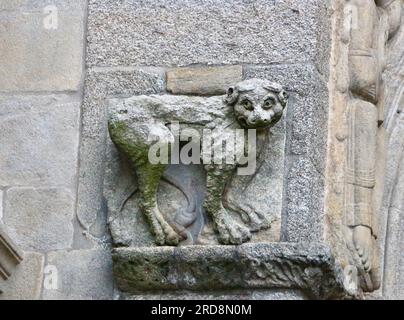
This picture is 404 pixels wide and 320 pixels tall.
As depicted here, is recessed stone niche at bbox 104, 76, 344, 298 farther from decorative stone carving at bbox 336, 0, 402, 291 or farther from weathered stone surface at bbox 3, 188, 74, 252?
decorative stone carving at bbox 336, 0, 402, 291

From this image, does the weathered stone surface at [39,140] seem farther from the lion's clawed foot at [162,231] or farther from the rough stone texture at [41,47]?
the lion's clawed foot at [162,231]

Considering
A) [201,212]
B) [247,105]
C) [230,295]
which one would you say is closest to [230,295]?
[230,295]

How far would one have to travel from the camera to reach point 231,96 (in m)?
6.56

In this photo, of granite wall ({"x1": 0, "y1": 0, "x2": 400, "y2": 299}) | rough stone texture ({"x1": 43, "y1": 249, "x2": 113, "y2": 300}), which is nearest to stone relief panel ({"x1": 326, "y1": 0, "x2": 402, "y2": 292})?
granite wall ({"x1": 0, "y1": 0, "x2": 400, "y2": 299})

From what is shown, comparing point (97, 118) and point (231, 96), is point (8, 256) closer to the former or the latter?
point (97, 118)

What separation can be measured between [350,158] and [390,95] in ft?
2.20

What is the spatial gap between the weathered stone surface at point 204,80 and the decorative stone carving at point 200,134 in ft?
0.22

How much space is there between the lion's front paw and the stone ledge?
0.13ft

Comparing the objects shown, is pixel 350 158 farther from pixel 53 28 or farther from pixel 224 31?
pixel 53 28

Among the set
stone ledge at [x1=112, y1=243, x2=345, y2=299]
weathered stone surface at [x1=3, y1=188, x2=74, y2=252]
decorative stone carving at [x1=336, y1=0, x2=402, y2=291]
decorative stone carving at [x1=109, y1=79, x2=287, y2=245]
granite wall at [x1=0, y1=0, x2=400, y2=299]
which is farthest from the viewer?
decorative stone carving at [x1=336, y1=0, x2=402, y2=291]

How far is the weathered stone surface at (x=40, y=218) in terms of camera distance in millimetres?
6758

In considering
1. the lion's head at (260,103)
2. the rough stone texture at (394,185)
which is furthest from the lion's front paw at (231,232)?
the rough stone texture at (394,185)

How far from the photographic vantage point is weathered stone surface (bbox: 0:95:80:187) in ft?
22.4

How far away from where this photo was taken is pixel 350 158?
22.7 feet
